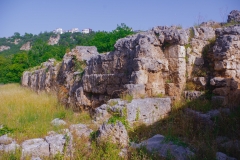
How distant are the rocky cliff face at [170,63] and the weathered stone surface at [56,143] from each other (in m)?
2.48

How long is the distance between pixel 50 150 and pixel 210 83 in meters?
4.93

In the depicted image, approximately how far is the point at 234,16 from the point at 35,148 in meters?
8.90

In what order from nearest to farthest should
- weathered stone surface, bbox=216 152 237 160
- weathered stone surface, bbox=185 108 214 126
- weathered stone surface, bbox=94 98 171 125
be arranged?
weathered stone surface, bbox=216 152 237 160, weathered stone surface, bbox=185 108 214 126, weathered stone surface, bbox=94 98 171 125

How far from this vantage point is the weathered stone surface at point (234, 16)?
8.89 m

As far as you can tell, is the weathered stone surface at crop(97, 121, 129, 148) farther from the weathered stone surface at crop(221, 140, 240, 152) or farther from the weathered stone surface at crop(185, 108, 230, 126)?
the weathered stone surface at crop(185, 108, 230, 126)

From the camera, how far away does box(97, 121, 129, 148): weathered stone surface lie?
4.41m

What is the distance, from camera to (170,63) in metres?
7.41

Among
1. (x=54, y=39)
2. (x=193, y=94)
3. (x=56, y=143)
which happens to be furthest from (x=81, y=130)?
(x=54, y=39)

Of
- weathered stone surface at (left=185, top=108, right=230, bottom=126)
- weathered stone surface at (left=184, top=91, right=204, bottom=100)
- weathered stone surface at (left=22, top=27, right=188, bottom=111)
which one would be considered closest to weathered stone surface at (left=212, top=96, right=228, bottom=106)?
weathered stone surface at (left=185, top=108, right=230, bottom=126)

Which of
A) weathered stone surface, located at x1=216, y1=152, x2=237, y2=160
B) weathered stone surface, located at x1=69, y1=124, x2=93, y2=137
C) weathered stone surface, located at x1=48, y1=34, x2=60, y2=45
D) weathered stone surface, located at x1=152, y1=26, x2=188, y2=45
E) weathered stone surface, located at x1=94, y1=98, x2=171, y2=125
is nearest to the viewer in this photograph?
weathered stone surface, located at x1=216, y1=152, x2=237, y2=160

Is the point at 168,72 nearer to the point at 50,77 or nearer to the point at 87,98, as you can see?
the point at 87,98

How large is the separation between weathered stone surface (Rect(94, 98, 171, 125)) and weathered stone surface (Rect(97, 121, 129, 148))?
1103 mm

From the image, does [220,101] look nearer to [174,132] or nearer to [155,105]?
[155,105]

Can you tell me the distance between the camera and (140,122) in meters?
5.83
